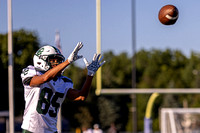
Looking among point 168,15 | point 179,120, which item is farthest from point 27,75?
point 179,120

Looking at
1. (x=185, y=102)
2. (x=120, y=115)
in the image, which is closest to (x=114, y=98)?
(x=120, y=115)

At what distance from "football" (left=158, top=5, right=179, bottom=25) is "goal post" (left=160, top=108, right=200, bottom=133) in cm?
728

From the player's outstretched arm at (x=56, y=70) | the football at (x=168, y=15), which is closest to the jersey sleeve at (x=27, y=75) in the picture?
the player's outstretched arm at (x=56, y=70)

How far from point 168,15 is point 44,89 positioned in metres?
2.90

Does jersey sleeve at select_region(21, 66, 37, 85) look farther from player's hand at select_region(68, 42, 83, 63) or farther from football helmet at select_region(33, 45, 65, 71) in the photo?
player's hand at select_region(68, 42, 83, 63)

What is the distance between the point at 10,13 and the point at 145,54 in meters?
44.4

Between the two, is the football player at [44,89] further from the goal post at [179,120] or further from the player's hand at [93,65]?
the goal post at [179,120]

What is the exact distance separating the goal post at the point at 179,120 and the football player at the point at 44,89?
9679 mm

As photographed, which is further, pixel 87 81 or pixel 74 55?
pixel 87 81

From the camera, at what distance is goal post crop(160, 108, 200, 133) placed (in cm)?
1427

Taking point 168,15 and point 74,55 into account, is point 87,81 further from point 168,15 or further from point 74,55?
point 168,15

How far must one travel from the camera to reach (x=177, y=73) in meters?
48.6

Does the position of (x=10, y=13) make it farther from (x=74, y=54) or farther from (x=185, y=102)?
(x=185, y=102)

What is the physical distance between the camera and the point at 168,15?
7023mm
